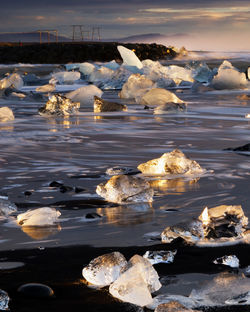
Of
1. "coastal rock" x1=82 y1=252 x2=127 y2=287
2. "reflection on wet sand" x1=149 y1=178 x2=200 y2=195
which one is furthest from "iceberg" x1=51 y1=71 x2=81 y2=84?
"coastal rock" x1=82 y1=252 x2=127 y2=287

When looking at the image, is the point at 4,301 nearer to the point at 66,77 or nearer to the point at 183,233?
the point at 183,233

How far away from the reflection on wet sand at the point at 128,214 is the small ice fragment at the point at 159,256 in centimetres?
48

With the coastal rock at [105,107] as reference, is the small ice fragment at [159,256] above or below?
above

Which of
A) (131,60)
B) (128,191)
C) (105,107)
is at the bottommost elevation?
(105,107)

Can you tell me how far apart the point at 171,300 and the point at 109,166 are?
2.32m

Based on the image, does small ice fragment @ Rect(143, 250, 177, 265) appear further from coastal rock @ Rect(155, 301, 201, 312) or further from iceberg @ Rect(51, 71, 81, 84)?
iceberg @ Rect(51, 71, 81, 84)

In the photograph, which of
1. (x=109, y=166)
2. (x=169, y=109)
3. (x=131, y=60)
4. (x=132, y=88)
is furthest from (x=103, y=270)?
(x=131, y=60)

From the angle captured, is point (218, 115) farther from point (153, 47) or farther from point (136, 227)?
point (153, 47)

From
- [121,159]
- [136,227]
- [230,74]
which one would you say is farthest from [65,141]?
[230,74]

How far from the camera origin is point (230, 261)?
2195 mm

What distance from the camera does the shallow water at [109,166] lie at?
265 cm

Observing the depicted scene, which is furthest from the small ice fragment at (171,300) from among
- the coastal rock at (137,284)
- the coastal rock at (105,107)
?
the coastal rock at (105,107)

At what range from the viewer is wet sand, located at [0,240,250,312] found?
1879 mm

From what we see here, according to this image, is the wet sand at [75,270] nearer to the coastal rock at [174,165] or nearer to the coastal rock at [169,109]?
the coastal rock at [174,165]
